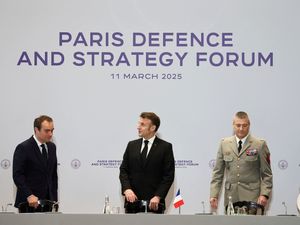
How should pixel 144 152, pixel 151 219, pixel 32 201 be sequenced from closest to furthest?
pixel 151 219 → pixel 32 201 → pixel 144 152

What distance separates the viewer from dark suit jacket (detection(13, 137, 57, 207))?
27.6ft

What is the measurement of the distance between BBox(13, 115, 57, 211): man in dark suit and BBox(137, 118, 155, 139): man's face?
0.95m

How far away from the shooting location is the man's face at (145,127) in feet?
27.7

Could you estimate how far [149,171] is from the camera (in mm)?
8344

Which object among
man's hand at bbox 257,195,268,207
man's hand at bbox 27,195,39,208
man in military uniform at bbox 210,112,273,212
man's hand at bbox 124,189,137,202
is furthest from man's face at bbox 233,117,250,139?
man's hand at bbox 27,195,39,208

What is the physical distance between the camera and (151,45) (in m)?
9.24

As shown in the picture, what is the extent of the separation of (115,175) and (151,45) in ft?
5.03

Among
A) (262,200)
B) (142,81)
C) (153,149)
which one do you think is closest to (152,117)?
(153,149)

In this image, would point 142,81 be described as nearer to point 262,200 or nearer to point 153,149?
point 153,149

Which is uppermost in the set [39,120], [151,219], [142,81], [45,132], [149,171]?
[142,81]

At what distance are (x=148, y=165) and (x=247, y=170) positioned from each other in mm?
1019

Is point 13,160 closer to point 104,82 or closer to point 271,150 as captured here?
point 104,82

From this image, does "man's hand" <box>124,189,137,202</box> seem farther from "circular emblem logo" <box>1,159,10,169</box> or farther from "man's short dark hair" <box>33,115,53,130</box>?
"circular emblem logo" <box>1,159,10,169</box>

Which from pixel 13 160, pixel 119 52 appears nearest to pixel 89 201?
pixel 13 160
